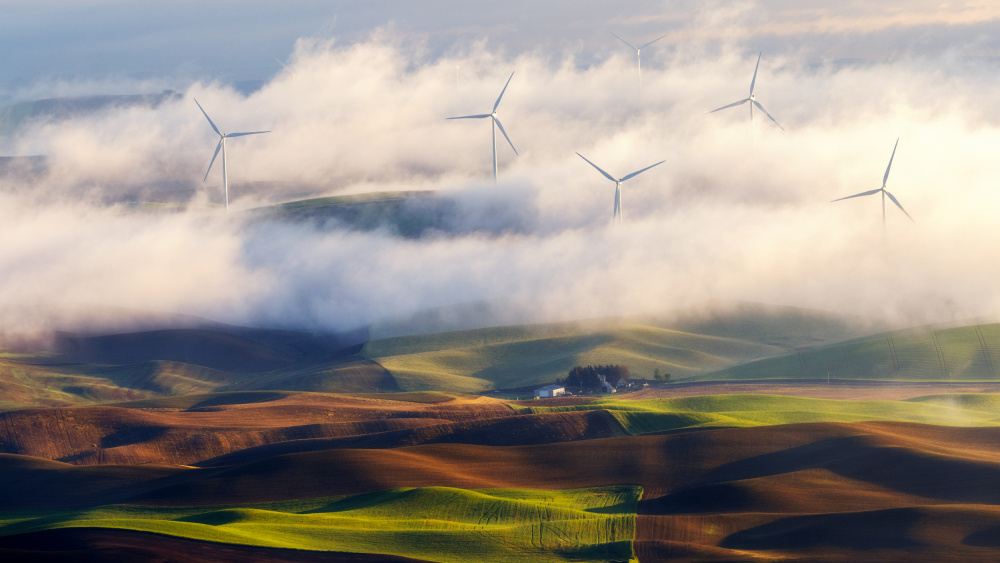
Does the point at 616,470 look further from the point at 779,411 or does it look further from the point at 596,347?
the point at 596,347

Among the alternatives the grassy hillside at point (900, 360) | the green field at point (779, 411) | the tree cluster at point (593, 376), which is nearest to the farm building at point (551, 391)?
the tree cluster at point (593, 376)

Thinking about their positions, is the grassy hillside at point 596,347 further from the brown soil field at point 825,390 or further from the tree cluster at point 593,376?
the brown soil field at point 825,390

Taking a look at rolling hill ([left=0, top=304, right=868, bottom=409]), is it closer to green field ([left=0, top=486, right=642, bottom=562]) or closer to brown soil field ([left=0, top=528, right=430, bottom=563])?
green field ([left=0, top=486, right=642, bottom=562])

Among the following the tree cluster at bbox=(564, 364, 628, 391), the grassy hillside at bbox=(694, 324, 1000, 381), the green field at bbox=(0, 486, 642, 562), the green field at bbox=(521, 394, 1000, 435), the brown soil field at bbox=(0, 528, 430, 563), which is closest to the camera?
the brown soil field at bbox=(0, 528, 430, 563)

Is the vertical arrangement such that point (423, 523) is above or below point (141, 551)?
above

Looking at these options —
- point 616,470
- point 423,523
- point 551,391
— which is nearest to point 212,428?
point 616,470

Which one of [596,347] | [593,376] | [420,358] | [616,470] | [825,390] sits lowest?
[616,470]

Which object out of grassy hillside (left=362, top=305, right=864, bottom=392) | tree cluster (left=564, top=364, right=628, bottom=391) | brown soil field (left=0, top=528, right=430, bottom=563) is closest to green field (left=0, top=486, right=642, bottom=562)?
brown soil field (left=0, top=528, right=430, bottom=563)

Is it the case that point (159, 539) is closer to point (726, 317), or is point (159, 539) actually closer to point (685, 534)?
point (685, 534)
